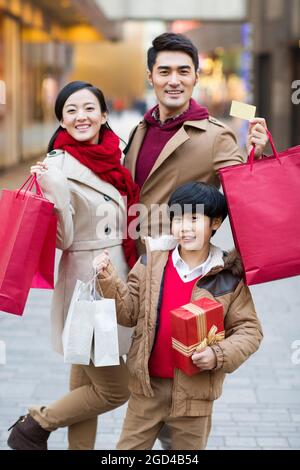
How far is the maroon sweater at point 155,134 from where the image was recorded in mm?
3148

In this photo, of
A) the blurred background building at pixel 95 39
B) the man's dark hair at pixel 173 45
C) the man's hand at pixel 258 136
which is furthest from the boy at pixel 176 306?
the blurred background building at pixel 95 39

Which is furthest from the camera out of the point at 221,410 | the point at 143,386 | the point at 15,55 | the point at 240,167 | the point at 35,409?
the point at 15,55

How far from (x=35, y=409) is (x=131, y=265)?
0.83 m

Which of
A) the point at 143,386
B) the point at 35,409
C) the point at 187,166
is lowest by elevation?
the point at 35,409

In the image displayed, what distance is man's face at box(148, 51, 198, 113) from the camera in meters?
3.05

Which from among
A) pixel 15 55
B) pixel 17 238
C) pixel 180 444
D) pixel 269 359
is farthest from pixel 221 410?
pixel 15 55

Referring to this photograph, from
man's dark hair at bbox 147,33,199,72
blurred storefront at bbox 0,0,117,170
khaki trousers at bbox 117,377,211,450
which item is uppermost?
man's dark hair at bbox 147,33,199,72

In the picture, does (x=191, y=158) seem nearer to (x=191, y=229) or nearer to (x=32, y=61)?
(x=191, y=229)

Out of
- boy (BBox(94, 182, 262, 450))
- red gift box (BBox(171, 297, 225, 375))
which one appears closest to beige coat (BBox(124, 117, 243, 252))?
boy (BBox(94, 182, 262, 450))

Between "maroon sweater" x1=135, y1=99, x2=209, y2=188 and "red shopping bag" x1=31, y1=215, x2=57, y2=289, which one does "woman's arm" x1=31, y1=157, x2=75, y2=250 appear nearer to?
"red shopping bag" x1=31, y1=215, x2=57, y2=289

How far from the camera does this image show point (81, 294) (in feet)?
9.48

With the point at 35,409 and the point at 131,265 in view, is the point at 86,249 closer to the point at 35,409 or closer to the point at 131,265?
the point at 131,265

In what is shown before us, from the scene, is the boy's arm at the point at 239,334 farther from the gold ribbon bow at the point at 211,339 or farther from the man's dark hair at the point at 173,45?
the man's dark hair at the point at 173,45

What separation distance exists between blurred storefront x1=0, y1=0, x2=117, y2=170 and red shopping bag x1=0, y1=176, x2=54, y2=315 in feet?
45.5
